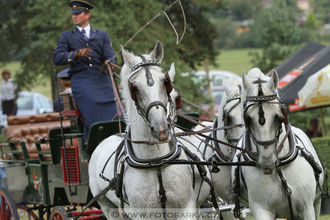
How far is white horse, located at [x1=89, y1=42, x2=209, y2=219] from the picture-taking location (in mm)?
5973

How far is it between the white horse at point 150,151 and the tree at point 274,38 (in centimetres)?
1546

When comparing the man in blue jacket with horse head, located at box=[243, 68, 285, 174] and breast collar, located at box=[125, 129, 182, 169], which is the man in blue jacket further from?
horse head, located at box=[243, 68, 285, 174]

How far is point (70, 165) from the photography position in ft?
28.1

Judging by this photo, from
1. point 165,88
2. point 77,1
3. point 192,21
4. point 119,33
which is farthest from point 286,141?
point 192,21

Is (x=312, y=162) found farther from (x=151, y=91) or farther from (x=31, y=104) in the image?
(x=31, y=104)

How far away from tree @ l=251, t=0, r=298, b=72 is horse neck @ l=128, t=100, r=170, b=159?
15523mm

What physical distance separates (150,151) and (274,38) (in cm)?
1665

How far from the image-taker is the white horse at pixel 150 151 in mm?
5973

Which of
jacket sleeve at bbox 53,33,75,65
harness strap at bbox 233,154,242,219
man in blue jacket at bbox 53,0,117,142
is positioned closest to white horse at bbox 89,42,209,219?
harness strap at bbox 233,154,242,219

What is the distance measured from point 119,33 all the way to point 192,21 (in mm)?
5575

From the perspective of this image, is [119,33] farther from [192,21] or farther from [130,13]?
[192,21]

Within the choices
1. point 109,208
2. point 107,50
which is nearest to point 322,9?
point 107,50

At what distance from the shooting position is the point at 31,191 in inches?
381

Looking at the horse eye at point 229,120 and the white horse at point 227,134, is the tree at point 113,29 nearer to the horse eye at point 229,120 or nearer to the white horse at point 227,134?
the white horse at point 227,134
